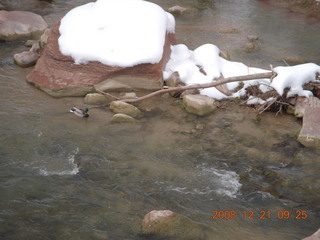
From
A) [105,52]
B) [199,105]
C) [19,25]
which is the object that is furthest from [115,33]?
[19,25]

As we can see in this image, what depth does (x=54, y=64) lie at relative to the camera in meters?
8.31

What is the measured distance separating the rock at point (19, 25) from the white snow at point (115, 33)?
268 cm

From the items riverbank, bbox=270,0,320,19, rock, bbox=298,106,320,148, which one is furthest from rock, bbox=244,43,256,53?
riverbank, bbox=270,0,320,19

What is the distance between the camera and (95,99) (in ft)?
25.2

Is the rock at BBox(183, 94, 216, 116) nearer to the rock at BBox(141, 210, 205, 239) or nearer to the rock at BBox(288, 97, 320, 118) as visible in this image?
the rock at BBox(288, 97, 320, 118)

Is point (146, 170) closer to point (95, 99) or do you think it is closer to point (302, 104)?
point (95, 99)

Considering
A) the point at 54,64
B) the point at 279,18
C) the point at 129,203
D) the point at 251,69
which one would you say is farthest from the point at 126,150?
Result: the point at 279,18

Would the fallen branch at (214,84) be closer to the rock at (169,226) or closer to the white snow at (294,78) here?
the white snow at (294,78)

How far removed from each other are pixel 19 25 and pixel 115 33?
4.05m

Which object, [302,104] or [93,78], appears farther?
[93,78]

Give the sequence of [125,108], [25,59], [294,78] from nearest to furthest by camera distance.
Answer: [125,108] < [294,78] < [25,59]

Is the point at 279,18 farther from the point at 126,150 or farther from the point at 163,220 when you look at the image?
the point at 163,220
